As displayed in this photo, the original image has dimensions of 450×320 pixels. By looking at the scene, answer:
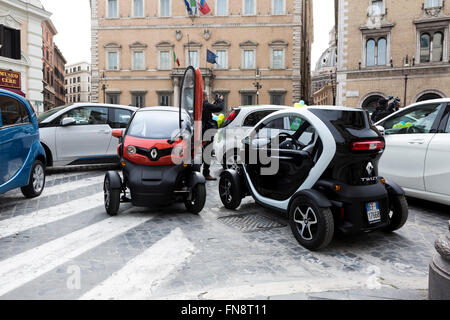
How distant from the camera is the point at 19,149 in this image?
5758mm

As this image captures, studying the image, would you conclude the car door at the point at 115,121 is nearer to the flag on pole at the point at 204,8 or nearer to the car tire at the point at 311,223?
the car tire at the point at 311,223

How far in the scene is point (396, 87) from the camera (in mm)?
28641

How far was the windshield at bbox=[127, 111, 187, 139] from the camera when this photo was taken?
5548 mm

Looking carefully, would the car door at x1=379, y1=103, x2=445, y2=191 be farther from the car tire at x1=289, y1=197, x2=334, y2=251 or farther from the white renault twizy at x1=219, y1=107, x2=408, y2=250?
the car tire at x1=289, y1=197, x2=334, y2=251

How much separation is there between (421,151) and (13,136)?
5.97 meters

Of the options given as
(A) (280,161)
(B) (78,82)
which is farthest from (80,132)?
(B) (78,82)

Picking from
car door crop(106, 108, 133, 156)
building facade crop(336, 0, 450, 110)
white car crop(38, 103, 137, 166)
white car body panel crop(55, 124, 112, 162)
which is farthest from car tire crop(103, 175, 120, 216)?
building facade crop(336, 0, 450, 110)

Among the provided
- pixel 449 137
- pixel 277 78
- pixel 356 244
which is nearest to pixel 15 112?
pixel 356 244

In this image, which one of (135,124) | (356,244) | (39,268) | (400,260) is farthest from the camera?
(135,124)

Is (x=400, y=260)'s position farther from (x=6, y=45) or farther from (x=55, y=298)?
(x=6, y=45)

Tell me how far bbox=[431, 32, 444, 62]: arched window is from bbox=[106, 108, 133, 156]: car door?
86.7 ft

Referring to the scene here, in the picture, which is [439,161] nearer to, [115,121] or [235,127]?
[235,127]

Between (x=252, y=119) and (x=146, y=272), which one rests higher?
(x=252, y=119)

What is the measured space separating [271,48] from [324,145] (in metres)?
34.6
